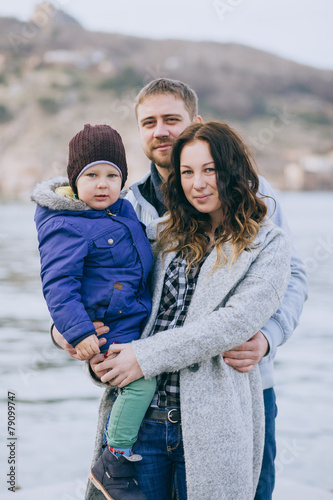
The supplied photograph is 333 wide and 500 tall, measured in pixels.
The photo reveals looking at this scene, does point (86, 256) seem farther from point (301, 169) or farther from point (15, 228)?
point (301, 169)

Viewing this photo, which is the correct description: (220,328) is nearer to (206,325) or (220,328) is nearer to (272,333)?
(206,325)

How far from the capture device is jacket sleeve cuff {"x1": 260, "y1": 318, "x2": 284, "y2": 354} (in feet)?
6.57

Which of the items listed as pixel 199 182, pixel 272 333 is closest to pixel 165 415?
pixel 272 333

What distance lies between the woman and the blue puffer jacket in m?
0.08

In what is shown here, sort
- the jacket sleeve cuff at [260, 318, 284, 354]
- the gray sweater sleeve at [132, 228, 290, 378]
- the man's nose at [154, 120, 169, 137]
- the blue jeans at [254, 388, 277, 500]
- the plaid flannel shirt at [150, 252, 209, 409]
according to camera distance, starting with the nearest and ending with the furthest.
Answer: the gray sweater sleeve at [132, 228, 290, 378] < the plaid flannel shirt at [150, 252, 209, 409] < the jacket sleeve cuff at [260, 318, 284, 354] < the blue jeans at [254, 388, 277, 500] < the man's nose at [154, 120, 169, 137]

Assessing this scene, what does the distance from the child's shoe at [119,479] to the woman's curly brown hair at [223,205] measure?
2.15ft

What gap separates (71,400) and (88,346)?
5334 mm

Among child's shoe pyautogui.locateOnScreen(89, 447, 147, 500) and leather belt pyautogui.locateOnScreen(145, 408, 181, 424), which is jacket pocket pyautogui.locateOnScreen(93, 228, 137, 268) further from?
child's shoe pyautogui.locateOnScreen(89, 447, 147, 500)

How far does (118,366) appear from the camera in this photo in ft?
5.98

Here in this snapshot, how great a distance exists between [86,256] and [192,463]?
2.32ft

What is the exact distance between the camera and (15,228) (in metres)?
33.0

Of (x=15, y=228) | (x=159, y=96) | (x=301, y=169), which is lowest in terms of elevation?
(x=159, y=96)

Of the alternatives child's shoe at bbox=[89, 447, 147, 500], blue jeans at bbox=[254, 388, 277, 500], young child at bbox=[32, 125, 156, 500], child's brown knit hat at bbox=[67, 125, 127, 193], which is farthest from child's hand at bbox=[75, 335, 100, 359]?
blue jeans at bbox=[254, 388, 277, 500]

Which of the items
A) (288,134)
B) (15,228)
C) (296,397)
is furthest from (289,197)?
(296,397)
